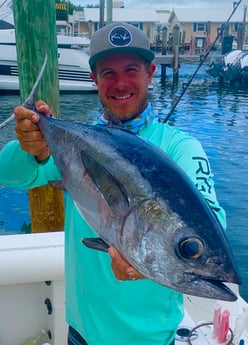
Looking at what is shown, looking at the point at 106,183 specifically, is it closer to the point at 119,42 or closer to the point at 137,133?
the point at 137,133

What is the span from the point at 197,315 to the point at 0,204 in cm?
550

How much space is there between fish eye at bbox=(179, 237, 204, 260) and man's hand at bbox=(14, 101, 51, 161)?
0.82m

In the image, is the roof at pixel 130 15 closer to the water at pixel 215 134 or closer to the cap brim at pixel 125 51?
the water at pixel 215 134

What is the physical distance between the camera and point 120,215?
130 cm

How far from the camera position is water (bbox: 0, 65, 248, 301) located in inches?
284

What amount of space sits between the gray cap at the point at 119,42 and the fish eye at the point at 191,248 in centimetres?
95

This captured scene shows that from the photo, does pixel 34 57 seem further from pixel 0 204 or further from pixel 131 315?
pixel 0 204

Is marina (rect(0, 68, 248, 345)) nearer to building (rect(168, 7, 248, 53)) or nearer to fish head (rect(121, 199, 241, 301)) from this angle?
fish head (rect(121, 199, 241, 301))

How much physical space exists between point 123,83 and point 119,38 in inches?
7.1

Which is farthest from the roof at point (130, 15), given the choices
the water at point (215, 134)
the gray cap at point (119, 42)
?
the gray cap at point (119, 42)

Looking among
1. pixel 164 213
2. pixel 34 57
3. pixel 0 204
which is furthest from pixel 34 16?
pixel 0 204

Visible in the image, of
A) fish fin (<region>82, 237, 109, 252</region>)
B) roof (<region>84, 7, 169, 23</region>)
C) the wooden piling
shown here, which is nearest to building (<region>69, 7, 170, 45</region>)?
roof (<region>84, 7, 169, 23</region>)

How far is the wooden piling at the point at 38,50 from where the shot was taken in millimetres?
3475

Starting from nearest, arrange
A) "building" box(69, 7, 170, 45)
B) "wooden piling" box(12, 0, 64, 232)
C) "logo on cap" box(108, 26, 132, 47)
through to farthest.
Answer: "logo on cap" box(108, 26, 132, 47)
"wooden piling" box(12, 0, 64, 232)
"building" box(69, 7, 170, 45)
